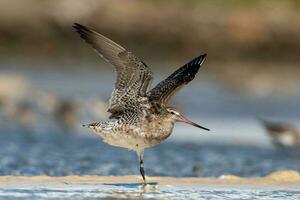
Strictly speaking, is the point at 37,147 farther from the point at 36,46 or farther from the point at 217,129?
the point at 36,46

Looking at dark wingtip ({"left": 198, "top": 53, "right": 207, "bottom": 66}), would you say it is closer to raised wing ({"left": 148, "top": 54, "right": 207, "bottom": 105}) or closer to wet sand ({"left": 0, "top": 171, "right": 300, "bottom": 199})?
raised wing ({"left": 148, "top": 54, "right": 207, "bottom": 105})

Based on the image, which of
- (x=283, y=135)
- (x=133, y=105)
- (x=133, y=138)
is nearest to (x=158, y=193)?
(x=133, y=138)

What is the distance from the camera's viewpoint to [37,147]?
16.5 meters

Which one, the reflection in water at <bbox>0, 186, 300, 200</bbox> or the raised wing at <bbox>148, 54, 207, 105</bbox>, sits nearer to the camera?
the reflection in water at <bbox>0, 186, 300, 200</bbox>

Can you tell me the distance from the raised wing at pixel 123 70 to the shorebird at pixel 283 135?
581 centimetres

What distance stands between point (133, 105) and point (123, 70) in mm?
396

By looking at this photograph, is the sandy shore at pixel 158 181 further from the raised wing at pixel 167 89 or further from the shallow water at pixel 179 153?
the raised wing at pixel 167 89

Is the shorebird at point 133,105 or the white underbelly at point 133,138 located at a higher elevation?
the shorebird at point 133,105

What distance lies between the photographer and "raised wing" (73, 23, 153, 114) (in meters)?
11.9

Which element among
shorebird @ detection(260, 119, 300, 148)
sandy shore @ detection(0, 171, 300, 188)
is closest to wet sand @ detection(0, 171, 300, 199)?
sandy shore @ detection(0, 171, 300, 188)

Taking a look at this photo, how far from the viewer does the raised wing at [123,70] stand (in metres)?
11.9

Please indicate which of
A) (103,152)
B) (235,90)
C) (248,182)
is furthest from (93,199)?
(235,90)

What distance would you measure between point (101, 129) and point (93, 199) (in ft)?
5.03

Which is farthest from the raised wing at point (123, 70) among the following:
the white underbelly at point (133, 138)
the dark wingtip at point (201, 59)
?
the dark wingtip at point (201, 59)
